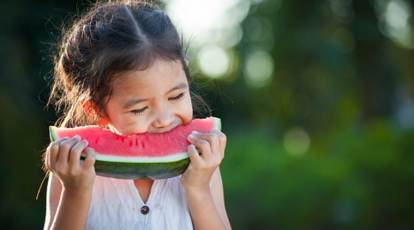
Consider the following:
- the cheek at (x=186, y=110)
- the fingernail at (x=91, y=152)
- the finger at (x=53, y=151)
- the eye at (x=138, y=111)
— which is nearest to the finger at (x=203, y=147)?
the cheek at (x=186, y=110)

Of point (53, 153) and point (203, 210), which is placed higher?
point (53, 153)

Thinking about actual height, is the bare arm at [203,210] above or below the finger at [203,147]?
below

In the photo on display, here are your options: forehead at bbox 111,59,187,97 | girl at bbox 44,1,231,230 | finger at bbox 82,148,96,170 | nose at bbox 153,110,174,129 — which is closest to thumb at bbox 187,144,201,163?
girl at bbox 44,1,231,230

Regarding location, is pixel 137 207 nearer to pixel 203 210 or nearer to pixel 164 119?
pixel 203 210

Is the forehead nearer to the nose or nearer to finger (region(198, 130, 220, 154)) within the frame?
the nose

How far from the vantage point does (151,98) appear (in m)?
2.96

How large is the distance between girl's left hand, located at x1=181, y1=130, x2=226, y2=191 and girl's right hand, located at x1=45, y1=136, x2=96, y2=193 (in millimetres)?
355

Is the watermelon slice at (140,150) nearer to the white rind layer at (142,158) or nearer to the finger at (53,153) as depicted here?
the white rind layer at (142,158)

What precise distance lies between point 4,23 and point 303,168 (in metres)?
3.91

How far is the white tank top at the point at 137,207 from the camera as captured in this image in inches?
122

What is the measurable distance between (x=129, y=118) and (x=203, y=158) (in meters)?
0.31

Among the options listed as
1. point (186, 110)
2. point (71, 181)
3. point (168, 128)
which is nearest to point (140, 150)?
point (168, 128)

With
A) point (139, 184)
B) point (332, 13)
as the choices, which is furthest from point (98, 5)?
point (332, 13)

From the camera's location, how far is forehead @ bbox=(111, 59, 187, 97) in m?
2.96
